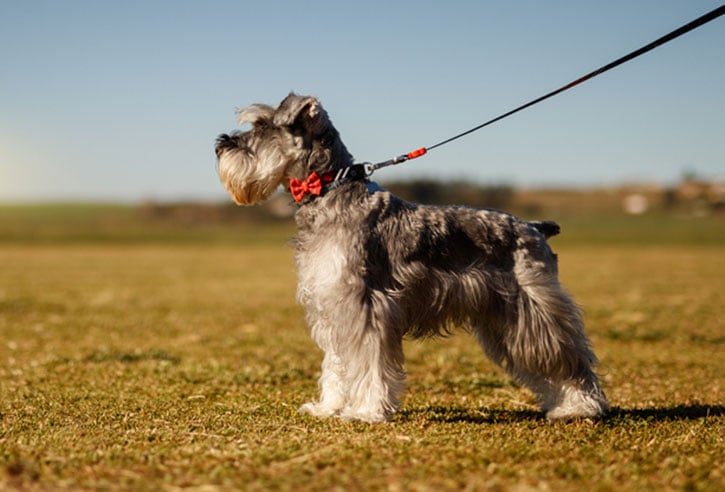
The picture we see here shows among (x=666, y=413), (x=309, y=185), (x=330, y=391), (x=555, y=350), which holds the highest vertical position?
(x=309, y=185)

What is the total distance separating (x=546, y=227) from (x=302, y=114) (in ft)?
8.76

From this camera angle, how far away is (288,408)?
7555 mm

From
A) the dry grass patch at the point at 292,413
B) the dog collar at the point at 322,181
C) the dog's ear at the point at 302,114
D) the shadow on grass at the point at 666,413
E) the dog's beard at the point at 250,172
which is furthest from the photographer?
the shadow on grass at the point at 666,413

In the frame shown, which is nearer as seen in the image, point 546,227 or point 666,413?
point 546,227

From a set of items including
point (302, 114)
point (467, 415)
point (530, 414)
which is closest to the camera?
point (302, 114)

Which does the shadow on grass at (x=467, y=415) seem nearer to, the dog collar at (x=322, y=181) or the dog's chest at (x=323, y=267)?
the dog's chest at (x=323, y=267)

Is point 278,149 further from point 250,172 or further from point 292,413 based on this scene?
point 292,413

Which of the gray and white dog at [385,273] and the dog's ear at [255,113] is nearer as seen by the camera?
the gray and white dog at [385,273]

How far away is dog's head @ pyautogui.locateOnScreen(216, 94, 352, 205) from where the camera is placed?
6793 millimetres

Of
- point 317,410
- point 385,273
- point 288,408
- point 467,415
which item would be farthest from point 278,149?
point 467,415

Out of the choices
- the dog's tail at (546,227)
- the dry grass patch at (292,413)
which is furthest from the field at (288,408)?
the dog's tail at (546,227)

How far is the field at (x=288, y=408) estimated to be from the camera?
4977mm

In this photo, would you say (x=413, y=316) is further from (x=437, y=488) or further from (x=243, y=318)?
(x=243, y=318)

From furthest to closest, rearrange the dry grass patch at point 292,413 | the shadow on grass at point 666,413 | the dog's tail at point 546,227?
the dog's tail at point 546,227 < the shadow on grass at point 666,413 < the dry grass patch at point 292,413
